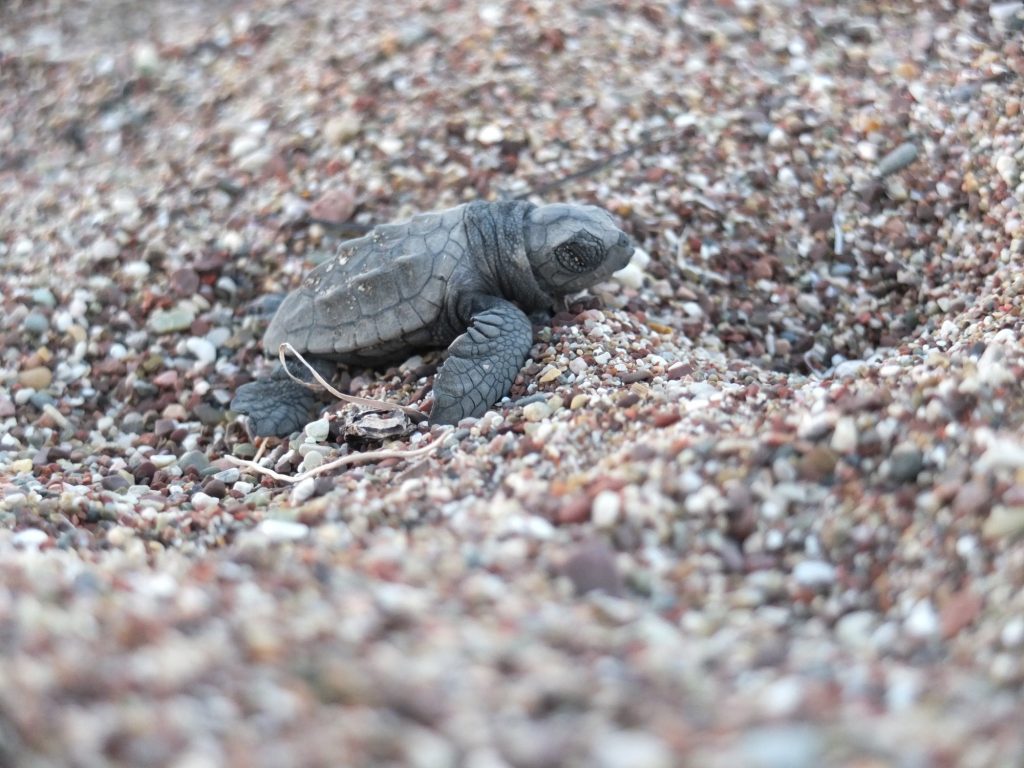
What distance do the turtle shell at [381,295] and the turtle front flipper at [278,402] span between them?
0.30 ft

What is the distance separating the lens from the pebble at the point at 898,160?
151 inches

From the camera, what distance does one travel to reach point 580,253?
122 inches

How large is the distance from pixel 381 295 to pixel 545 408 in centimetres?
74

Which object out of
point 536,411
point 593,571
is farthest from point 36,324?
point 593,571

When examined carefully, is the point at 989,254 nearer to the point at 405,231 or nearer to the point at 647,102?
the point at 647,102

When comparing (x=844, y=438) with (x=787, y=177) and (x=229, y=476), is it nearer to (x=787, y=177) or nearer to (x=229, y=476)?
(x=229, y=476)

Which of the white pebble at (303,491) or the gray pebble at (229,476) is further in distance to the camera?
the gray pebble at (229,476)

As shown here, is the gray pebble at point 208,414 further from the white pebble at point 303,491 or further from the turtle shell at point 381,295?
the white pebble at point 303,491

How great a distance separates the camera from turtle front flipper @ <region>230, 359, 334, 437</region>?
10.2 feet

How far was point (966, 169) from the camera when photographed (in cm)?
371

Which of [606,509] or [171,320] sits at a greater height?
[606,509]

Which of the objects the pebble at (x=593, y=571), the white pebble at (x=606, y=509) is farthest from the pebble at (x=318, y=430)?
the pebble at (x=593, y=571)

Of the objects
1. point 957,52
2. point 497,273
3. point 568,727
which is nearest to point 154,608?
point 568,727

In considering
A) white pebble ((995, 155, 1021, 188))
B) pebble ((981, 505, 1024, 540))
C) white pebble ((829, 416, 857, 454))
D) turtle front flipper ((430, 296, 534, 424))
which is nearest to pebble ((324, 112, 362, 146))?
turtle front flipper ((430, 296, 534, 424))
